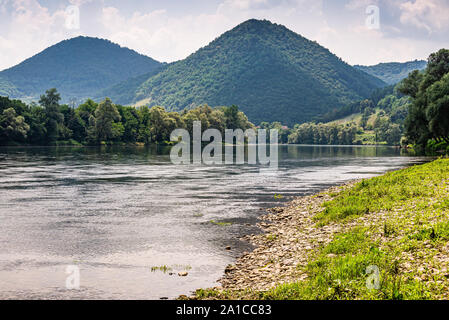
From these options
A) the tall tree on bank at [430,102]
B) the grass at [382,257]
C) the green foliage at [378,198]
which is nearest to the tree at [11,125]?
the tall tree on bank at [430,102]

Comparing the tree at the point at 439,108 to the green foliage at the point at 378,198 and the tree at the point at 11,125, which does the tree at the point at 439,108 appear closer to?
the green foliage at the point at 378,198

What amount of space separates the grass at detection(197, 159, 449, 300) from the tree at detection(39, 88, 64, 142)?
17189 cm

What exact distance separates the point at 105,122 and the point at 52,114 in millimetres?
22283

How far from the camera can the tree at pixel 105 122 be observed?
7281 inches

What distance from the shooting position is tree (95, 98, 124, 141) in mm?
184950

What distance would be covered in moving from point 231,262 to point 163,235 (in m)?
6.28

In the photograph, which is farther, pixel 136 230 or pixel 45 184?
pixel 45 184

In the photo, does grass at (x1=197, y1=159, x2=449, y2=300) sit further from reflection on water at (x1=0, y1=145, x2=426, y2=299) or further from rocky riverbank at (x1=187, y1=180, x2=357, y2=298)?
reflection on water at (x1=0, y1=145, x2=426, y2=299)

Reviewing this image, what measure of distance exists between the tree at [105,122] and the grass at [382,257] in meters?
172

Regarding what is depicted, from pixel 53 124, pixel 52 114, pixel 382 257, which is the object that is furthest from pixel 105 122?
pixel 382 257

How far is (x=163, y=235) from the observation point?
2355 cm

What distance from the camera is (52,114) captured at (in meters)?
179
